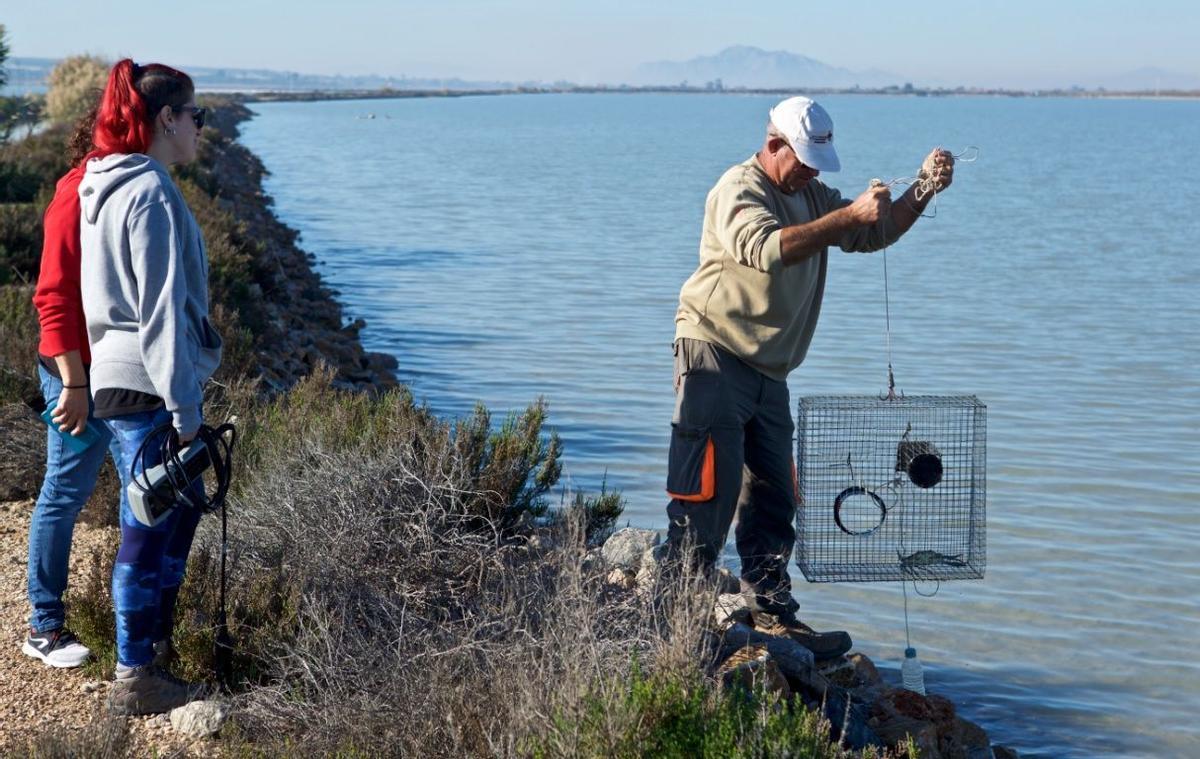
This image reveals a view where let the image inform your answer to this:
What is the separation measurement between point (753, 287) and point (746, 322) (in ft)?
0.44

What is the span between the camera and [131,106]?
14.4 ft

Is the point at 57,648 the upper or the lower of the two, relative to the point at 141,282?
lower

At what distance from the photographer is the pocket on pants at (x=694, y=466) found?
212 inches

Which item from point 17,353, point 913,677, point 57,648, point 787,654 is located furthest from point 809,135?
point 17,353

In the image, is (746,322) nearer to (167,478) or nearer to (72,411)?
(167,478)

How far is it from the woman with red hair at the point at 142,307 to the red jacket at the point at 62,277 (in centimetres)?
A: 10

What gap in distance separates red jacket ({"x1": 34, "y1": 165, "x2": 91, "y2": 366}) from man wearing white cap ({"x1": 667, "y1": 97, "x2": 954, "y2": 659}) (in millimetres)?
2090

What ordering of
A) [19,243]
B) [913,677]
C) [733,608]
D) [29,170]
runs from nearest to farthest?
[733,608]
[913,677]
[19,243]
[29,170]

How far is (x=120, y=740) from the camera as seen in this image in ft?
12.6

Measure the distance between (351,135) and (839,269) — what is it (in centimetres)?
6613

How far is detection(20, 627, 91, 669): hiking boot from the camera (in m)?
4.99

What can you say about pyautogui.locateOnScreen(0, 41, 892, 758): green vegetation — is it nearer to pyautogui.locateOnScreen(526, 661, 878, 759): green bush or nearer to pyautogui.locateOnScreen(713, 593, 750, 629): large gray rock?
pyautogui.locateOnScreen(526, 661, 878, 759): green bush

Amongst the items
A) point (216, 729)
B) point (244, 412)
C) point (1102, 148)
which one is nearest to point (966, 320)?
point (244, 412)

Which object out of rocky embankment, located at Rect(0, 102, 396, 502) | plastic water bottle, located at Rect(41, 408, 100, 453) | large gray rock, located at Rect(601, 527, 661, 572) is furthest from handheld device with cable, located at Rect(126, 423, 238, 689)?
large gray rock, located at Rect(601, 527, 661, 572)
